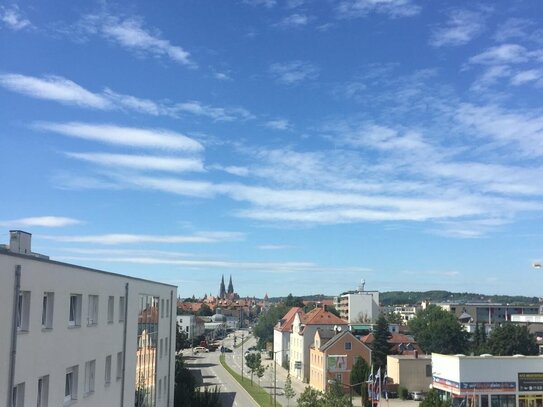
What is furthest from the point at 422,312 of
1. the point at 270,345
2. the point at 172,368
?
the point at 172,368

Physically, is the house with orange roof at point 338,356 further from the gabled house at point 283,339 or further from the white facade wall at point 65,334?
the white facade wall at point 65,334

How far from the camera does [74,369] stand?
1961cm

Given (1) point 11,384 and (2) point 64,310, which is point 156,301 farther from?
(1) point 11,384

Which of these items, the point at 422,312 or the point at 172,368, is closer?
the point at 172,368

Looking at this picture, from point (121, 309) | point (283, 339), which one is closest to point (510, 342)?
point (283, 339)

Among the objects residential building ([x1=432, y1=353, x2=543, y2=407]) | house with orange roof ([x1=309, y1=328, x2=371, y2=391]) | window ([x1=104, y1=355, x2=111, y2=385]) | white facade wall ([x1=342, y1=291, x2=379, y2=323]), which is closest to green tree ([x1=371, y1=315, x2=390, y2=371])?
house with orange roof ([x1=309, y1=328, x2=371, y2=391])

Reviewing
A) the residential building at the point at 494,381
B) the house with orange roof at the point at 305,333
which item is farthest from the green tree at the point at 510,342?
the residential building at the point at 494,381

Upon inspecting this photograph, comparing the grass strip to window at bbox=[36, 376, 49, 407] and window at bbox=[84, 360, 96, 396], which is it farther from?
window at bbox=[36, 376, 49, 407]

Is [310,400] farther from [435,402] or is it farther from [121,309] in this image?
[121,309]

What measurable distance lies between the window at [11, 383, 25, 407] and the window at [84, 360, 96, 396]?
5.74 m

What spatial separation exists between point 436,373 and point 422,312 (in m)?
77.5

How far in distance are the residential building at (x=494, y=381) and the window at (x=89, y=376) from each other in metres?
39.0

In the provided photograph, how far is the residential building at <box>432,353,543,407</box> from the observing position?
51.6m

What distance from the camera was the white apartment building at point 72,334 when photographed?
1434 cm
